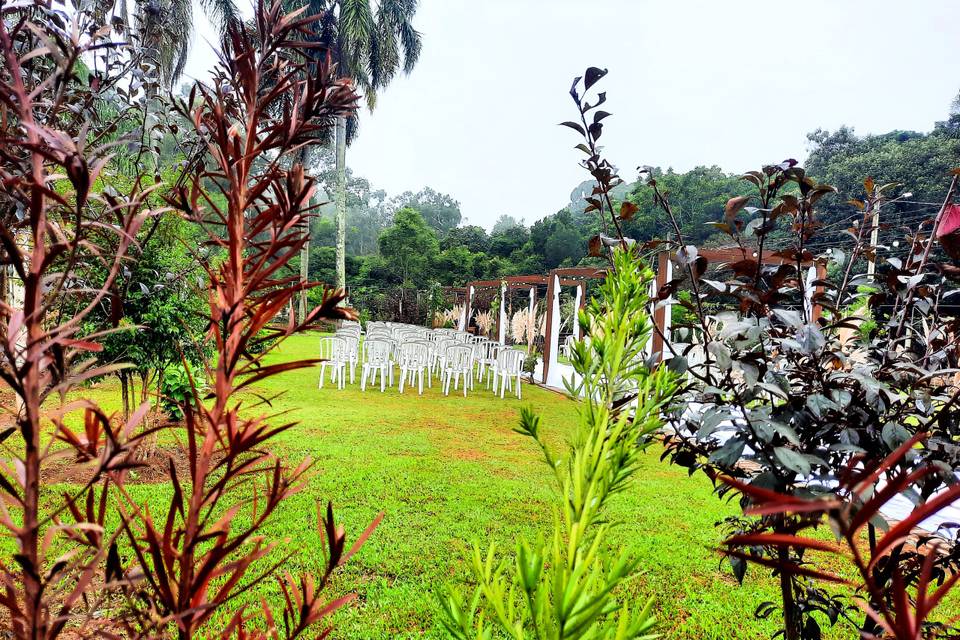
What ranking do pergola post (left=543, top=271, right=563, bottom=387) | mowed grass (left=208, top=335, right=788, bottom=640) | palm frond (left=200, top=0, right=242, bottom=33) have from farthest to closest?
palm frond (left=200, top=0, right=242, bottom=33), pergola post (left=543, top=271, right=563, bottom=387), mowed grass (left=208, top=335, right=788, bottom=640)

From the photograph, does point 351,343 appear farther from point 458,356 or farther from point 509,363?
point 509,363

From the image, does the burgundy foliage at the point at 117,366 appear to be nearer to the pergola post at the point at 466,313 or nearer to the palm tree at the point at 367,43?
the pergola post at the point at 466,313

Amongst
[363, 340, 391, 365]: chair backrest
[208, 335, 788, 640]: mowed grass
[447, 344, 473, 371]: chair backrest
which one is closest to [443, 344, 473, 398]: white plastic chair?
[447, 344, 473, 371]: chair backrest

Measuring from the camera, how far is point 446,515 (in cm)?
383

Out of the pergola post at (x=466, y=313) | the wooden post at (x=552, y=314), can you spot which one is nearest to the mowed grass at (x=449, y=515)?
the wooden post at (x=552, y=314)

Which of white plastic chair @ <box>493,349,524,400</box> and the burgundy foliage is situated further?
white plastic chair @ <box>493,349,524,400</box>

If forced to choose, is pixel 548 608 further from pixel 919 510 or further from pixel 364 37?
pixel 364 37

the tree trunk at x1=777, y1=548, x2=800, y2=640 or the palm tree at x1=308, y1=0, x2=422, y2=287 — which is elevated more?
the palm tree at x1=308, y1=0, x2=422, y2=287

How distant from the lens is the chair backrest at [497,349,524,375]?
30.6ft

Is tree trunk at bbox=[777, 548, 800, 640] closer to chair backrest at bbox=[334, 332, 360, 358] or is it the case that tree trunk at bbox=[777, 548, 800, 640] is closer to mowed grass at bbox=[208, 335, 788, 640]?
mowed grass at bbox=[208, 335, 788, 640]

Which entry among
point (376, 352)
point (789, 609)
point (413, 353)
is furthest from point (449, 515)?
point (376, 352)

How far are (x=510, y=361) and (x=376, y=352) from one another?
2276mm

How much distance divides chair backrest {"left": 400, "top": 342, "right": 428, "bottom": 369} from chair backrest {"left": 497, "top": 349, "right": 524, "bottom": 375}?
1.30 metres

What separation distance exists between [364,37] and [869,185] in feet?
61.0
